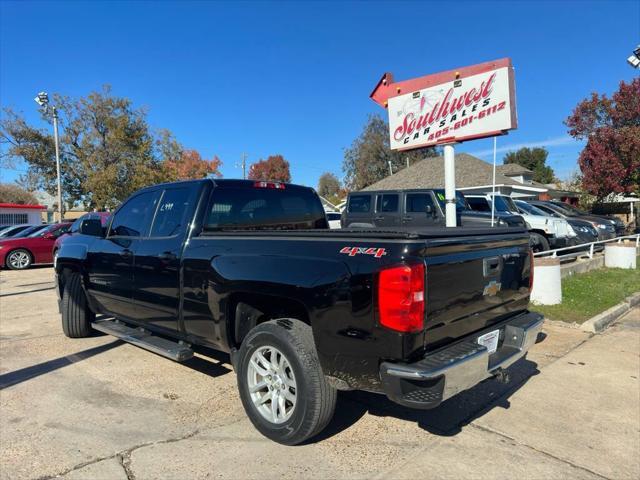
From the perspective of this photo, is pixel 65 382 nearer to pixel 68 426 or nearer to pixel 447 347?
pixel 68 426

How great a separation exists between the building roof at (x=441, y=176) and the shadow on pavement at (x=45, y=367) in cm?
2417

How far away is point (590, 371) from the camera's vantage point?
4848 millimetres

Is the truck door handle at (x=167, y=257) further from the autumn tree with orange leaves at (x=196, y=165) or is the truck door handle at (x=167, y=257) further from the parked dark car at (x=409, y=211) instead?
the autumn tree with orange leaves at (x=196, y=165)

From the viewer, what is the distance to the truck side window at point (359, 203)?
43.5 ft

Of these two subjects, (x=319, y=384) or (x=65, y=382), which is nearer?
(x=319, y=384)

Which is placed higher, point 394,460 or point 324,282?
point 324,282

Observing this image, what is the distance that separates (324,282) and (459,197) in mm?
10122

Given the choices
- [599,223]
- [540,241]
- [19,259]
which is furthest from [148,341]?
[599,223]

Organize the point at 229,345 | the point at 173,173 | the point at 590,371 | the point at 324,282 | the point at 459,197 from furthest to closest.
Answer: the point at 173,173 < the point at 459,197 < the point at 590,371 < the point at 229,345 < the point at 324,282

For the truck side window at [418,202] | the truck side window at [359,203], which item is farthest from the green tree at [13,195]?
the truck side window at [418,202]

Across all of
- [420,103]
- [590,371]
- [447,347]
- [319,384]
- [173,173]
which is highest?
[173,173]

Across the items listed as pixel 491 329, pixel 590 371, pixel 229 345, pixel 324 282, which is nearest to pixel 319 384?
pixel 324 282

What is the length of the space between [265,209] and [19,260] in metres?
13.5

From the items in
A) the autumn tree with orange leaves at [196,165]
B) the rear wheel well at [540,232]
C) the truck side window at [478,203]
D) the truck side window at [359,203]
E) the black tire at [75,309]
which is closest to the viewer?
the black tire at [75,309]
